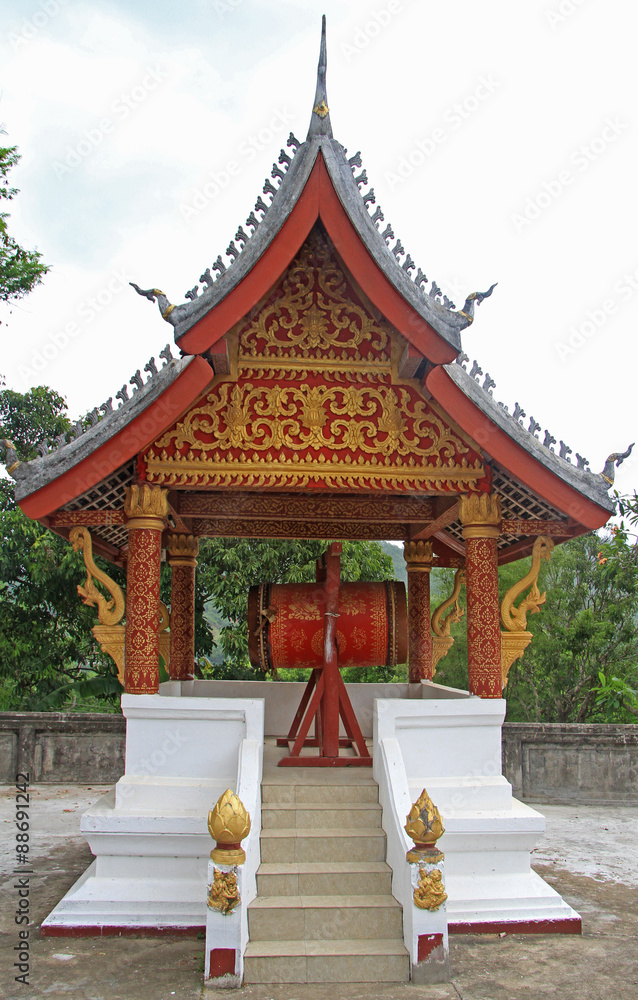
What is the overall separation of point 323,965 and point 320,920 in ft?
1.06

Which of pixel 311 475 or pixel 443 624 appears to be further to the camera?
pixel 443 624

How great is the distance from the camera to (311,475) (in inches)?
251

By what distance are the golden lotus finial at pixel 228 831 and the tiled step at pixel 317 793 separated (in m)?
1.36

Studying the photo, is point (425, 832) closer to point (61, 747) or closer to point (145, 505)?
point (145, 505)

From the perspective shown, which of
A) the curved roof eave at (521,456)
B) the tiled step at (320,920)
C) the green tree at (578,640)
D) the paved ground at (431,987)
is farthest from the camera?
the green tree at (578,640)

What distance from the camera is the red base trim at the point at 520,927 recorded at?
18.0 feet

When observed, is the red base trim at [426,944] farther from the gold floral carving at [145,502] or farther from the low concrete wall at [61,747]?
the low concrete wall at [61,747]

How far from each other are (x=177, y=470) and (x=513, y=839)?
4.01 metres

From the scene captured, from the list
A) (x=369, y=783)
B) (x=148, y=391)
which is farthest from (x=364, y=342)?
(x=369, y=783)

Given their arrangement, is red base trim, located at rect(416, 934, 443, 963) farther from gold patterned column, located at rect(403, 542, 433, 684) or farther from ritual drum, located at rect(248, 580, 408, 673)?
gold patterned column, located at rect(403, 542, 433, 684)

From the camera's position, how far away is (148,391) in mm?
6227

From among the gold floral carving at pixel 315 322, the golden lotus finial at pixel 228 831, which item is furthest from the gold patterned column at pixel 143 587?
the golden lotus finial at pixel 228 831

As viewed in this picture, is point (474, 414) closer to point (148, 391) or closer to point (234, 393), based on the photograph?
point (234, 393)

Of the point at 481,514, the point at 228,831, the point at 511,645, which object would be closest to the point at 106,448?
the point at 228,831
